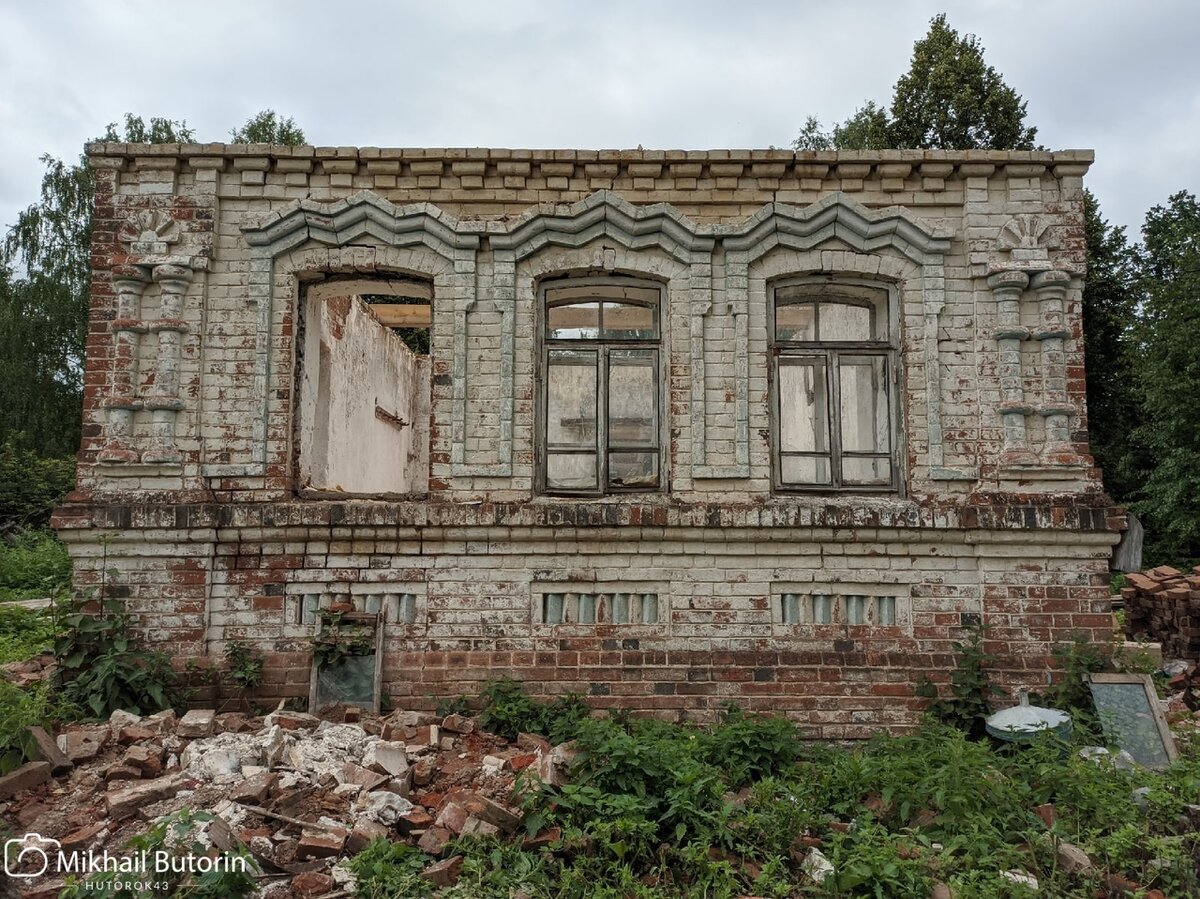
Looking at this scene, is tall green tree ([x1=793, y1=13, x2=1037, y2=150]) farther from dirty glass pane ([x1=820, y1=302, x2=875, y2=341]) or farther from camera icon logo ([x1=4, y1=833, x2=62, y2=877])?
camera icon logo ([x1=4, y1=833, x2=62, y2=877])

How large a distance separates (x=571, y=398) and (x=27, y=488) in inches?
636

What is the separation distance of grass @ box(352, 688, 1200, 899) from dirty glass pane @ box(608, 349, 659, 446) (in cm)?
224

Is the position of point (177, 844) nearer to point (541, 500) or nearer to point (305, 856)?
point (305, 856)

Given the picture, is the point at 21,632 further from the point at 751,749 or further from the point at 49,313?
the point at 49,313

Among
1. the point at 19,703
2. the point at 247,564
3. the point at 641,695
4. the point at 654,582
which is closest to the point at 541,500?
the point at 654,582

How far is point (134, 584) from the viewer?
5.98 m

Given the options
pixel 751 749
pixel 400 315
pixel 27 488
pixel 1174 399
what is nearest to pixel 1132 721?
pixel 751 749

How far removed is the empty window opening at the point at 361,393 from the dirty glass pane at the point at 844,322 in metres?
3.04

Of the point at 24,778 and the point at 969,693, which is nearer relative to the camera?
the point at 24,778

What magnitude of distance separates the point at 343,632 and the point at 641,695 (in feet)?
6.98

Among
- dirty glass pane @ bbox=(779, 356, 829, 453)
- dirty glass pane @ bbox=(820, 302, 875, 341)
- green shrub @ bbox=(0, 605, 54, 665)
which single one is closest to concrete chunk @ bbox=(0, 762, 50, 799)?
green shrub @ bbox=(0, 605, 54, 665)

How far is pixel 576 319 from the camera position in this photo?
21.4 feet

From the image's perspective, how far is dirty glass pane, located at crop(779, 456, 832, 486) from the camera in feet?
20.6

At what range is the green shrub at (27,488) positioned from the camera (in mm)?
17344
